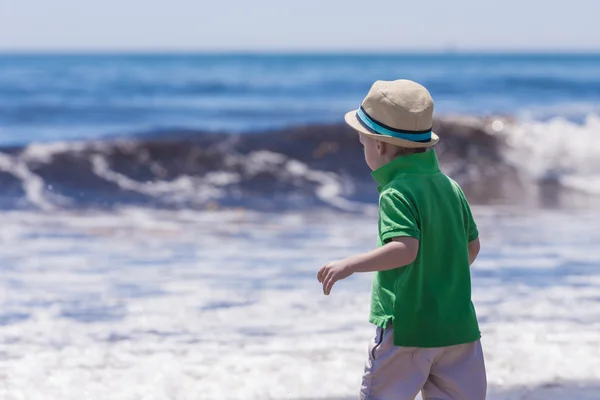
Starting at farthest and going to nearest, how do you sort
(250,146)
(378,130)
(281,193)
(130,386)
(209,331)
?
(250,146)
(281,193)
(209,331)
(130,386)
(378,130)

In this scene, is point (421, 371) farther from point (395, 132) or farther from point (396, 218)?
point (395, 132)

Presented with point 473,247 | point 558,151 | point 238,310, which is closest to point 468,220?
point 473,247

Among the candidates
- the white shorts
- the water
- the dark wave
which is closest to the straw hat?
the white shorts

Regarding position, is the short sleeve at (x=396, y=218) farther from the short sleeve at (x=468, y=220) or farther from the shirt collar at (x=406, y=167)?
the short sleeve at (x=468, y=220)

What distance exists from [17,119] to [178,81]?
47.6 ft

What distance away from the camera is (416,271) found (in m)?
2.43

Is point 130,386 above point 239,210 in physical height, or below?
above

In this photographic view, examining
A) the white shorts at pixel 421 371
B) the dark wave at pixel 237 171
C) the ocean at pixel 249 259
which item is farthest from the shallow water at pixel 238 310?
the dark wave at pixel 237 171

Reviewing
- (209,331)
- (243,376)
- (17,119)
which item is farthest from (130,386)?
(17,119)

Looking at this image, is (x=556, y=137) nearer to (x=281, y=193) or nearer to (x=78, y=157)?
(x=281, y=193)

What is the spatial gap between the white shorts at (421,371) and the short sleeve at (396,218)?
0.88 feet

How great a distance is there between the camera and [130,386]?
363 cm

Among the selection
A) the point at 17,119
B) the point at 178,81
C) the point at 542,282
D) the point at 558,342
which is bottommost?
the point at 178,81

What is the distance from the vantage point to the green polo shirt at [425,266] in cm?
242
